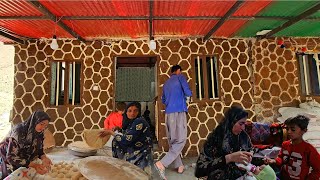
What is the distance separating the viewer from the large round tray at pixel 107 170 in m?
2.37

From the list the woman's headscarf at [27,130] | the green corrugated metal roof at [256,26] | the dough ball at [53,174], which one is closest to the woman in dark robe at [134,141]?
the dough ball at [53,174]

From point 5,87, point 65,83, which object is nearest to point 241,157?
point 65,83

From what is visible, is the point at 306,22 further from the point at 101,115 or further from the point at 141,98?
the point at 141,98

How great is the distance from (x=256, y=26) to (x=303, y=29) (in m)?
1.08

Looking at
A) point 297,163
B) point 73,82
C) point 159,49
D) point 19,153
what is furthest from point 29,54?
point 297,163

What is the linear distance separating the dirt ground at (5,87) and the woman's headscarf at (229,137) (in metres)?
8.68

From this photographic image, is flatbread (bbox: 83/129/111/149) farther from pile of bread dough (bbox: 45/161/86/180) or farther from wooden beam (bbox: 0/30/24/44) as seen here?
wooden beam (bbox: 0/30/24/44)

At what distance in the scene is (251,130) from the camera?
2.86 meters

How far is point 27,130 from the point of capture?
106 inches

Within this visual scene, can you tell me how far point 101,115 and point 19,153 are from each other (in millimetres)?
2775

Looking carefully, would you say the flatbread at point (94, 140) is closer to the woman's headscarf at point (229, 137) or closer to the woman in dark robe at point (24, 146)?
the woman in dark robe at point (24, 146)

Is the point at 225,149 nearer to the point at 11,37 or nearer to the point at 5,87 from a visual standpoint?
the point at 11,37

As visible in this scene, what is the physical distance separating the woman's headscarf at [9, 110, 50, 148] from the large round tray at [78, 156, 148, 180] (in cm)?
65

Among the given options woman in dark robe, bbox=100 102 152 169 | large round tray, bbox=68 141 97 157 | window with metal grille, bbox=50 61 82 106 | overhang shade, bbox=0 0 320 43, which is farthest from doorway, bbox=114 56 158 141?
woman in dark robe, bbox=100 102 152 169
